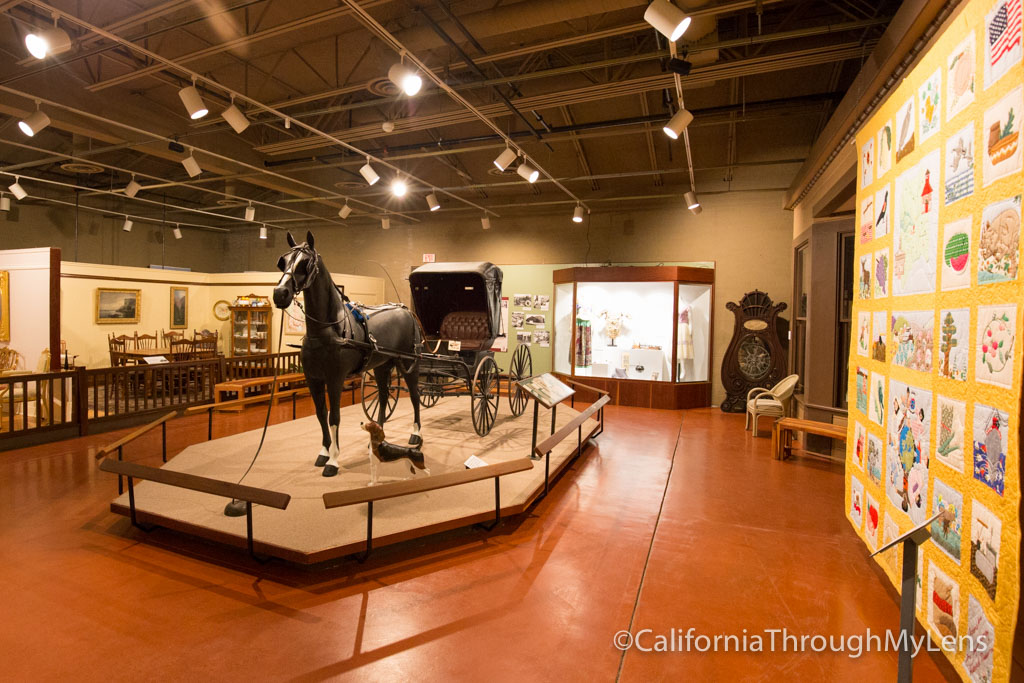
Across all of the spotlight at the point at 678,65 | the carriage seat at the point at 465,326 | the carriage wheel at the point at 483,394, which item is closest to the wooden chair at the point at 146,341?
the carriage seat at the point at 465,326

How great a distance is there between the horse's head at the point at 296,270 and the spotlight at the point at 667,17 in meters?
3.07

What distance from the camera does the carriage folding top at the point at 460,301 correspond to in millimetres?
6617

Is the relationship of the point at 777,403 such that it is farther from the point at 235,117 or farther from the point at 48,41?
the point at 48,41

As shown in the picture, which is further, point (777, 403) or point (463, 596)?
point (777, 403)

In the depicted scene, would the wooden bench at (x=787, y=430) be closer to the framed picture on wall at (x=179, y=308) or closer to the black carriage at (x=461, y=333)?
the black carriage at (x=461, y=333)

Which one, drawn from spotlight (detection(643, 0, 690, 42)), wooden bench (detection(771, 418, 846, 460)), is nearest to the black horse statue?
spotlight (detection(643, 0, 690, 42))

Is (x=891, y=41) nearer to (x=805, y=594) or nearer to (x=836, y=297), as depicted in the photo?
(x=836, y=297)

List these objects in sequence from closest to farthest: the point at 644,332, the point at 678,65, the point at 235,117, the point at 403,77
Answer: the point at 678,65
the point at 403,77
the point at 235,117
the point at 644,332

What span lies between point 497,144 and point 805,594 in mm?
7142

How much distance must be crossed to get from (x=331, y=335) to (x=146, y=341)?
10520 millimetres

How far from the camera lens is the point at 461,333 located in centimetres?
759

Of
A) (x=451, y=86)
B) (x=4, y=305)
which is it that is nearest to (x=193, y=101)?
(x=451, y=86)

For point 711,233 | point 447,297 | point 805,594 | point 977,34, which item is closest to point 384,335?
point 447,297

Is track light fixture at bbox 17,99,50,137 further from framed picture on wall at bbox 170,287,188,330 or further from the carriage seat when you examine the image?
framed picture on wall at bbox 170,287,188,330
